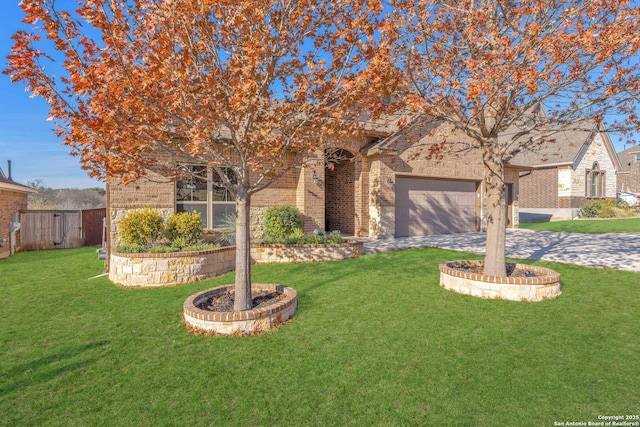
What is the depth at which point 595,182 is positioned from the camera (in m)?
23.2

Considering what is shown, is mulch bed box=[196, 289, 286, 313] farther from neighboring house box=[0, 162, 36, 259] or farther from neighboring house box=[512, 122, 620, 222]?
neighboring house box=[512, 122, 620, 222]

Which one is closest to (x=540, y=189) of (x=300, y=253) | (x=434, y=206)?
(x=434, y=206)

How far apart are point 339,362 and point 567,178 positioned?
79.3 ft

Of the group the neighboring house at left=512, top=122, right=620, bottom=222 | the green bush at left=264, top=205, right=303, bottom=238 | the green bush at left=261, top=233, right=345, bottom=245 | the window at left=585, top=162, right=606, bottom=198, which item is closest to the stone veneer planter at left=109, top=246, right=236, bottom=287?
the green bush at left=261, top=233, right=345, bottom=245

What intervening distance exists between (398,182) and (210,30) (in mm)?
10239

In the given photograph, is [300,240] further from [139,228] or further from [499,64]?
[499,64]

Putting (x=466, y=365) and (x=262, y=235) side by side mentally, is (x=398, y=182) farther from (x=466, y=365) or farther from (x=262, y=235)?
(x=466, y=365)

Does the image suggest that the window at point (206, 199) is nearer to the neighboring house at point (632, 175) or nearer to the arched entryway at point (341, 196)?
the arched entryway at point (341, 196)

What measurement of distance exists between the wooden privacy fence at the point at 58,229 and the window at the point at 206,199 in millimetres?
6722

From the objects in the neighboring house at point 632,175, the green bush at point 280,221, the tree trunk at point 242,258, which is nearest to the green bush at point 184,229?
the green bush at point 280,221

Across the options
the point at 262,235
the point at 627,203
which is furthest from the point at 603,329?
the point at 627,203

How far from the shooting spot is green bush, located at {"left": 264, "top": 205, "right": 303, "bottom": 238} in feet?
34.7

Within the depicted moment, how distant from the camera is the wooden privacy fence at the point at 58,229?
1315cm

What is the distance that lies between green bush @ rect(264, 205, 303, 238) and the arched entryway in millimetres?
3027
